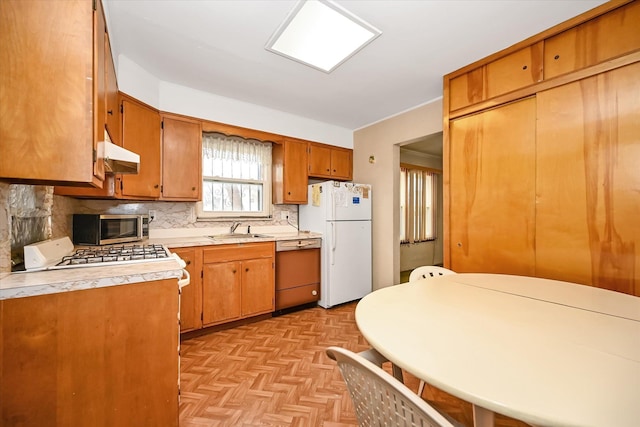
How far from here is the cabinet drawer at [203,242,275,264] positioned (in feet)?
8.64

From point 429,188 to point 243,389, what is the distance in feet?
17.0

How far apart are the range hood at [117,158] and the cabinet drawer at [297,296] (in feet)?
6.62

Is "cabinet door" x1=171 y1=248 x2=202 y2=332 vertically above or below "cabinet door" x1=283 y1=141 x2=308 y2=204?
below

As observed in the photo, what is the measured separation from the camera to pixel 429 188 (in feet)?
18.8

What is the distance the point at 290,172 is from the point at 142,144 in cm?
166

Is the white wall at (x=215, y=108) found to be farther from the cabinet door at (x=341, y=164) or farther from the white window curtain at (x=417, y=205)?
the white window curtain at (x=417, y=205)

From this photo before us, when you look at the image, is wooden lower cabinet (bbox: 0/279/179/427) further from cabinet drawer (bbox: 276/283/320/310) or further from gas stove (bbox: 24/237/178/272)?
cabinet drawer (bbox: 276/283/320/310)

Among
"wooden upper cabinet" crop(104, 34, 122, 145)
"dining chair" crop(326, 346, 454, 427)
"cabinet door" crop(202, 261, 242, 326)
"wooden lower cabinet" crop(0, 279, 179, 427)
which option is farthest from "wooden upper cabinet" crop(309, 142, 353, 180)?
"dining chair" crop(326, 346, 454, 427)

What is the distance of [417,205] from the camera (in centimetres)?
550

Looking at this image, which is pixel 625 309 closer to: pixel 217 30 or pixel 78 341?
pixel 78 341

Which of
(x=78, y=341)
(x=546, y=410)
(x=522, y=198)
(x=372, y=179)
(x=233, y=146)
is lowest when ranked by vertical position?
(x=78, y=341)

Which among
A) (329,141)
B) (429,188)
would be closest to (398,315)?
(329,141)

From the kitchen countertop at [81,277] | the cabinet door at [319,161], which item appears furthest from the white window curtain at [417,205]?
the kitchen countertop at [81,277]

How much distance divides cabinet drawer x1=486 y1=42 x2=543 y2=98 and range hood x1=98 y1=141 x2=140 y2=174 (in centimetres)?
272
